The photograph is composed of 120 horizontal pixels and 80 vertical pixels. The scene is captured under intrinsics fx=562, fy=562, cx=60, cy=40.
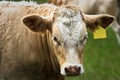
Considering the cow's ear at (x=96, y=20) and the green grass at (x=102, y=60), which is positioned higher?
the cow's ear at (x=96, y=20)

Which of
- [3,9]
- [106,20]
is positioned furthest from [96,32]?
[3,9]

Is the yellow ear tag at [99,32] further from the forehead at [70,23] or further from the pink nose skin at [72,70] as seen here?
the pink nose skin at [72,70]

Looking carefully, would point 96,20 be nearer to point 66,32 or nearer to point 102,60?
point 66,32

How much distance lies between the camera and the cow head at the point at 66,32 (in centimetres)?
569

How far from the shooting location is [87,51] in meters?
10.5

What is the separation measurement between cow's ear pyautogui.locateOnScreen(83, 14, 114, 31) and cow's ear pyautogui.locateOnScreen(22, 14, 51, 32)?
0.44 metres

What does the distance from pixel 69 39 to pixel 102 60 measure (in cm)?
419

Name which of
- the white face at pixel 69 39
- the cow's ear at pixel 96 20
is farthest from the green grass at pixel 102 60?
the white face at pixel 69 39

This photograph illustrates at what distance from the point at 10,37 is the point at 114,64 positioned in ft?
A: 12.3

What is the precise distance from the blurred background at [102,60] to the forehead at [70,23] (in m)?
2.67

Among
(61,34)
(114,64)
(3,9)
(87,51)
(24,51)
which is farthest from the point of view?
(87,51)

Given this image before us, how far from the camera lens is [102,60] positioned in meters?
9.88

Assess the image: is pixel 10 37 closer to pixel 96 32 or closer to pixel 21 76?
pixel 21 76

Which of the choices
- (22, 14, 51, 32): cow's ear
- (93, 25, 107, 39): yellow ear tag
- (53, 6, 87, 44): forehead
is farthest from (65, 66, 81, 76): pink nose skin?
(93, 25, 107, 39): yellow ear tag
